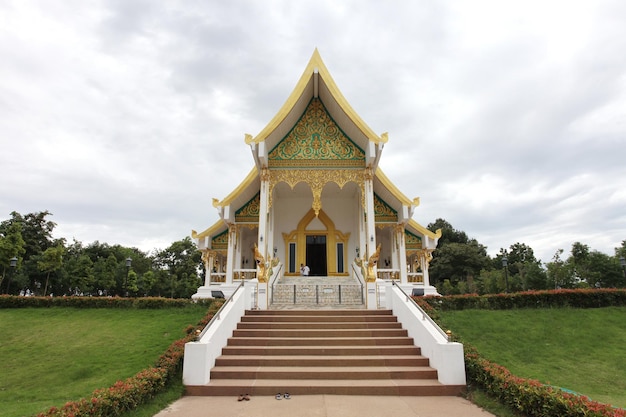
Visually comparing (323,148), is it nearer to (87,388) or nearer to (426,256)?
(426,256)

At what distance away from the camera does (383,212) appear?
15719 mm

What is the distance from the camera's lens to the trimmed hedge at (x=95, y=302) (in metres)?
11.0

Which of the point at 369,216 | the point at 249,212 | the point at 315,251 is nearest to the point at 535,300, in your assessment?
the point at 369,216

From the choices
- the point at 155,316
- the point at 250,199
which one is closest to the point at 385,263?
the point at 250,199

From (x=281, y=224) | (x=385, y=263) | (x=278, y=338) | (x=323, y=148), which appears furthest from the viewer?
(x=385, y=263)

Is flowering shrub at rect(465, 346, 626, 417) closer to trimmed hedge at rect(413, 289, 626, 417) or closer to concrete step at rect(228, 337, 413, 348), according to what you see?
trimmed hedge at rect(413, 289, 626, 417)

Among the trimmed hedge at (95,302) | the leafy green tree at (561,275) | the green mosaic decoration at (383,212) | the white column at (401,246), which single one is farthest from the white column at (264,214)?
the leafy green tree at (561,275)

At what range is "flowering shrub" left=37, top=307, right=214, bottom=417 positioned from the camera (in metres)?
4.00

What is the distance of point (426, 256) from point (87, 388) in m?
14.1

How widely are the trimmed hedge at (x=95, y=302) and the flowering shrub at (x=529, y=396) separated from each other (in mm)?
7508

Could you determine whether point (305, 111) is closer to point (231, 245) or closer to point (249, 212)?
point (249, 212)

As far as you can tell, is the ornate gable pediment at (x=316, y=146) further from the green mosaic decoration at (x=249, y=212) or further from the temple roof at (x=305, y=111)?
the green mosaic decoration at (x=249, y=212)

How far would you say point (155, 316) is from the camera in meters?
10.2

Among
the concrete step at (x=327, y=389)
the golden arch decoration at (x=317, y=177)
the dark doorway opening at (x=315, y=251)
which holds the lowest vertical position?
the concrete step at (x=327, y=389)
